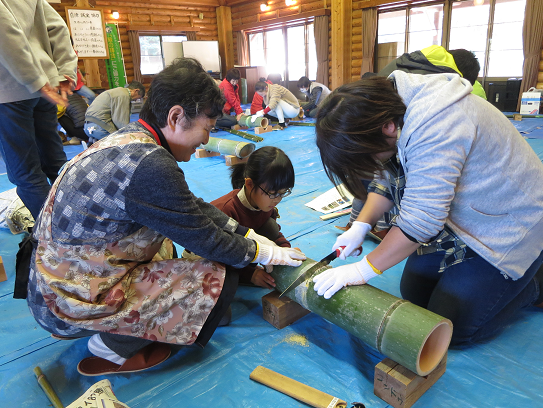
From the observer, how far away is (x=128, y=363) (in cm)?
137

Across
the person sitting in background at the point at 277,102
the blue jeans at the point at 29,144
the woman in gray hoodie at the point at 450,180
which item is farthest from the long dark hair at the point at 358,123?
the person sitting in background at the point at 277,102

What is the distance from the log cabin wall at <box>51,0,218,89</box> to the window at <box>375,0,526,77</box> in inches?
255

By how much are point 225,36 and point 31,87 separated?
11797 millimetres

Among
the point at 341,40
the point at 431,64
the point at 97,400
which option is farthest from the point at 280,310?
the point at 341,40

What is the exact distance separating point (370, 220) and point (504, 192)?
1.82 ft

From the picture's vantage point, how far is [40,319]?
1309 mm

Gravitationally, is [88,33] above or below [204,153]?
above

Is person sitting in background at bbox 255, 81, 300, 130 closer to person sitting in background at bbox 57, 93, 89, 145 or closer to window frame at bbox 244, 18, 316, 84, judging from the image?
person sitting in background at bbox 57, 93, 89, 145

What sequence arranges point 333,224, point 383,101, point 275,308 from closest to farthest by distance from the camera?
point 383,101 < point 275,308 < point 333,224

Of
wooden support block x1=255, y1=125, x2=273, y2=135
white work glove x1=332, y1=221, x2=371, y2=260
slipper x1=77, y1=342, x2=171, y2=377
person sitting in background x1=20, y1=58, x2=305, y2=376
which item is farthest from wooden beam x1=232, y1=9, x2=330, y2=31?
slipper x1=77, y1=342, x2=171, y2=377

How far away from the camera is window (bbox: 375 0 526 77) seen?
7.23 metres

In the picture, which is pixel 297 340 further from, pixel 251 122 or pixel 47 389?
pixel 251 122

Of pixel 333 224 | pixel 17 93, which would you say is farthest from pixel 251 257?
pixel 17 93

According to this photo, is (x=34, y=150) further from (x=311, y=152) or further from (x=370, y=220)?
(x=311, y=152)
